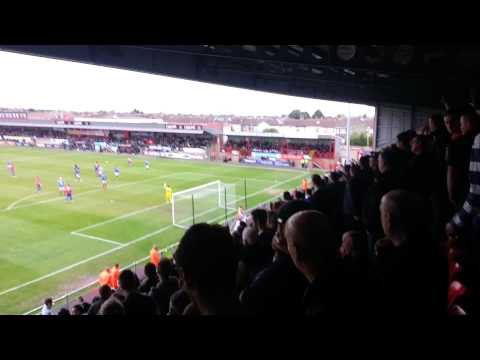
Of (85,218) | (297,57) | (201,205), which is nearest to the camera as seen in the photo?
(297,57)

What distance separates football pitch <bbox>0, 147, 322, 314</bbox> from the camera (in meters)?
11.3

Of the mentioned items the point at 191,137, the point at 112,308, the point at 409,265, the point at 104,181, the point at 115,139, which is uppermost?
the point at 409,265

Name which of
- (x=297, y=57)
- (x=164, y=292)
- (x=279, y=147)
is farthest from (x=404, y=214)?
(x=279, y=147)

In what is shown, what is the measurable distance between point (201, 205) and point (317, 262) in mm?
17598

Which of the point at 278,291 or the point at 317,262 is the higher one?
the point at 317,262

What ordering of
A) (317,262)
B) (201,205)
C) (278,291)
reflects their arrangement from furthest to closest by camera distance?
1. (201,205)
2. (278,291)
3. (317,262)

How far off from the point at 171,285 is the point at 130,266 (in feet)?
27.8

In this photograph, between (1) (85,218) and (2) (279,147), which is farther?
(2) (279,147)

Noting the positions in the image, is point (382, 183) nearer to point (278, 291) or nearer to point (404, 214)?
point (404, 214)

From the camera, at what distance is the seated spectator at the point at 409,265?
155cm

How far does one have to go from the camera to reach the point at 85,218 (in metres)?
17.6

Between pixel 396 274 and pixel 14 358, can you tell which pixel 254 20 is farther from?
pixel 14 358

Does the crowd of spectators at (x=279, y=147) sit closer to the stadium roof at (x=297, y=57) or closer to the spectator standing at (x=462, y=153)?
the stadium roof at (x=297, y=57)

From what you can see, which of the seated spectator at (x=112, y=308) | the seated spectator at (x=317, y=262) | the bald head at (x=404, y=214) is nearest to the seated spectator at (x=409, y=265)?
the bald head at (x=404, y=214)
